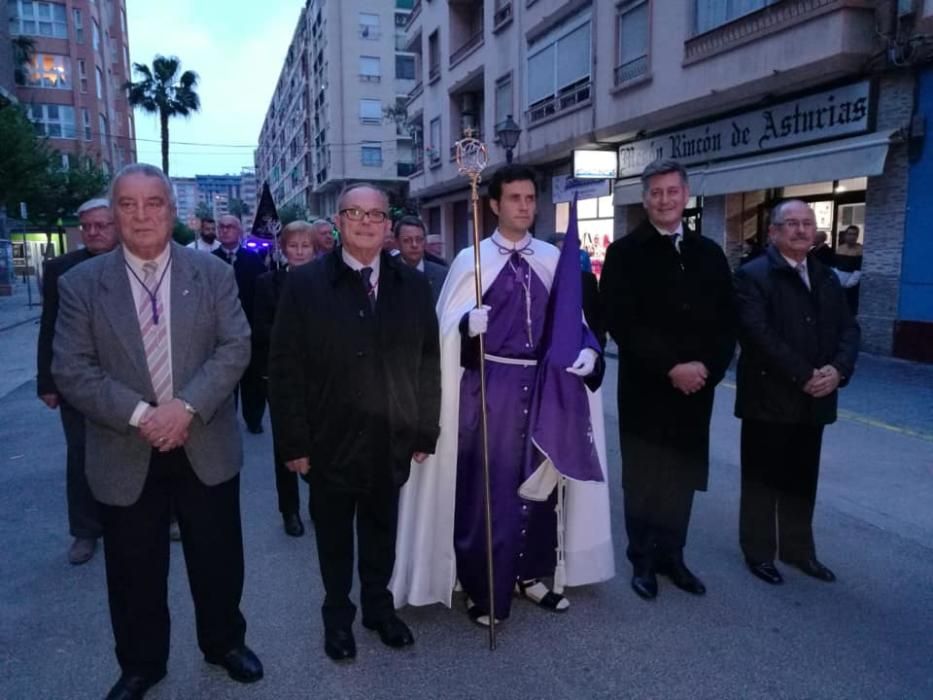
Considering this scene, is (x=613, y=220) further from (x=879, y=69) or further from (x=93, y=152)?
(x=93, y=152)

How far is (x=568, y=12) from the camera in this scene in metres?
17.4

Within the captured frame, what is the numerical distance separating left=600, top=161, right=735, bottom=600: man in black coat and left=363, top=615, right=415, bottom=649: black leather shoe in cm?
123

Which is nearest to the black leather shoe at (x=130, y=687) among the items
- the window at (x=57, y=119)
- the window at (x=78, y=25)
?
the window at (x=57, y=119)

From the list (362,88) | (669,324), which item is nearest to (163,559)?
(669,324)

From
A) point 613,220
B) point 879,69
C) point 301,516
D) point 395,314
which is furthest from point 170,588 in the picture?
point 613,220

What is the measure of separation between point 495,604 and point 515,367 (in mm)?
Result: 1089

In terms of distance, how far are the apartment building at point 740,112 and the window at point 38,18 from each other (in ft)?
122

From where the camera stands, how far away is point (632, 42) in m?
15.2

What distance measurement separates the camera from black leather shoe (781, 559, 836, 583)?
383 cm

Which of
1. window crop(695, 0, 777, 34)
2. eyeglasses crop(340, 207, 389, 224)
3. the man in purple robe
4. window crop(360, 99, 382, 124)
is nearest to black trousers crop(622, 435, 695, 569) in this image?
the man in purple robe

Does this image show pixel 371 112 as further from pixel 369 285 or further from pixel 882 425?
pixel 369 285

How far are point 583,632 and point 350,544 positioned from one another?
1.14m

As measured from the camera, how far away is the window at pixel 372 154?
49.1 metres

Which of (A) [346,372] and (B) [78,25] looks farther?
(B) [78,25]
